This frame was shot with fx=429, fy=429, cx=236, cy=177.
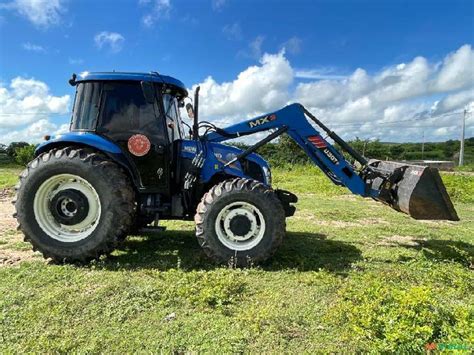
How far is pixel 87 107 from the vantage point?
19.6ft

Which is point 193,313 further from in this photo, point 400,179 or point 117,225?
point 400,179

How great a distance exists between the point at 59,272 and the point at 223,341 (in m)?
2.64

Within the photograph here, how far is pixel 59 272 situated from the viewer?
524cm

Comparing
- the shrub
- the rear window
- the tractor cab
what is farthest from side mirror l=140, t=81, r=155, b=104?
the shrub

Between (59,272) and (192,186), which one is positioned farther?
(192,186)

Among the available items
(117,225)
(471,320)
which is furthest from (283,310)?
(117,225)

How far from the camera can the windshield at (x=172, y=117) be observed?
6.16m

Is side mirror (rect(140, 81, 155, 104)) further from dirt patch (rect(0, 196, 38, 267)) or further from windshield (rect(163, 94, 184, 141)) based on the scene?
dirt patch (rect(0, 196, 38, 267))

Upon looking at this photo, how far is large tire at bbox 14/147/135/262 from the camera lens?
5578 mm

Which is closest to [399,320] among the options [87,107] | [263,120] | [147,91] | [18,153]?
[263,120]

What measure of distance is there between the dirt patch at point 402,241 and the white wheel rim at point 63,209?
4708 millimetres

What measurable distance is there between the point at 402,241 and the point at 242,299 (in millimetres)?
4234

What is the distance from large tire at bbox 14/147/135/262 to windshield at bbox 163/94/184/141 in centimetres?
99

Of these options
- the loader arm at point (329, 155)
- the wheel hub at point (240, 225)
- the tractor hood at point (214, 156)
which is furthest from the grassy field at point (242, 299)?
the tractor hood at point (214, 156)
